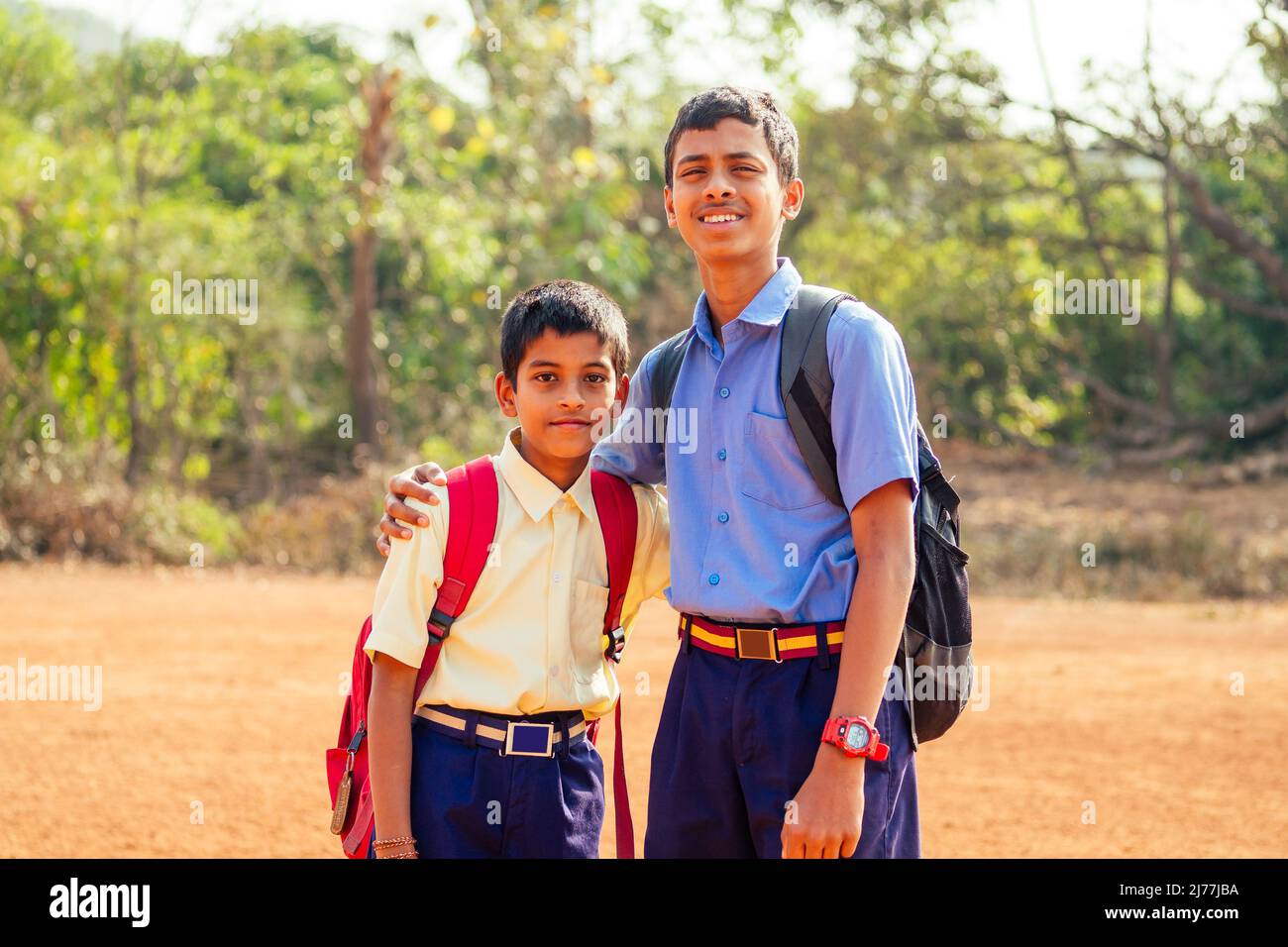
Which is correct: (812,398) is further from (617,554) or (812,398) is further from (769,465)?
(617,554)

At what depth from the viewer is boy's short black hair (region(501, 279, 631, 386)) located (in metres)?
2.83

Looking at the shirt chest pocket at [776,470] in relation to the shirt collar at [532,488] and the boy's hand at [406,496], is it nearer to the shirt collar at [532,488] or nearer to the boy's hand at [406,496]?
the shirt collar at [532,488]

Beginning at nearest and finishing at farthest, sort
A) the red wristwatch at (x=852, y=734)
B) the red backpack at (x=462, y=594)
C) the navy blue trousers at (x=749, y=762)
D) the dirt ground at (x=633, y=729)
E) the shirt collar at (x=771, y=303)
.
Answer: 1. the red wristwatch at (x=852, y=734)
2. the navy blue trousers at (x=749, y=762)
3. the shirt collar at (x=771, y=303)
4. the red backpack at (x=462, y=594)
5. the dirt ground at (x=633, y=729)

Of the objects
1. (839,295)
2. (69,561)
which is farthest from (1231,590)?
(839,295)

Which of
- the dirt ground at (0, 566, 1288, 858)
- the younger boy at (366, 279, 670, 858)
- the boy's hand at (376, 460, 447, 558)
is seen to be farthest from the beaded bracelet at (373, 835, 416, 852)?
the dirt ground at (0, 566, 1288, 858)

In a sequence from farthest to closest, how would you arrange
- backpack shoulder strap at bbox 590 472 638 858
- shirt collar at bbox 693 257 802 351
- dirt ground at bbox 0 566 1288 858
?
dirt ground at bbox 0 566 1288 858, backpack shoulder strap at bbox 590 472 638 858, shirt collar at bbox 693 257 802 351

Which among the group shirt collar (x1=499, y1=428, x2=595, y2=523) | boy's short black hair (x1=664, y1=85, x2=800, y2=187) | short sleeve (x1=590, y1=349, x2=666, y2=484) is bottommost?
shirt collar (x1=499, y1=428, x2=595, y2=523)

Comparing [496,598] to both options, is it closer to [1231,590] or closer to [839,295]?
[839,295]

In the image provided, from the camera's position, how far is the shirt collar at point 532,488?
281cm

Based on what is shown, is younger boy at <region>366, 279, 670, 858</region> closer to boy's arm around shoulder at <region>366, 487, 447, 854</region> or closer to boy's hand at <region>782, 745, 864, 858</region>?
boy's arm around shoulder at <region>366, 487, 447, 854</region>

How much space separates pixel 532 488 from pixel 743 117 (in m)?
0.80

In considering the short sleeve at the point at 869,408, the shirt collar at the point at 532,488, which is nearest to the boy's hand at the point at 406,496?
the shirt collar at the point at 532,488

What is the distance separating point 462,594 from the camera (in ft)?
8.93

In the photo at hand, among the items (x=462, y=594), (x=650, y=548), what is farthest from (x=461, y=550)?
(x=650, y=548)
